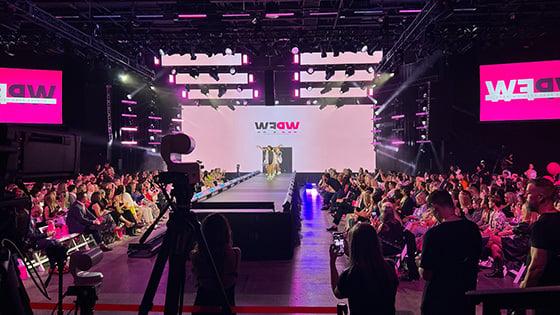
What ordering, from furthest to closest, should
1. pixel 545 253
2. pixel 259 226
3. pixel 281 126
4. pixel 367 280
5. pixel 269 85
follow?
pixel 281 126
pixel 269 85
pixel 259 226
pixel 545 253
pixel 367 280

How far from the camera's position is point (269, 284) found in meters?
5.95

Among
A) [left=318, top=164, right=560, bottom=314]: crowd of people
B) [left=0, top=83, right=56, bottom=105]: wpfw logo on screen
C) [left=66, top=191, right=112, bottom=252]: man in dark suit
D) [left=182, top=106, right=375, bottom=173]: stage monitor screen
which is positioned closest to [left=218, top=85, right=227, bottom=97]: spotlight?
[left=182, top=106, right=375, bottom=173]: stage monitor screen

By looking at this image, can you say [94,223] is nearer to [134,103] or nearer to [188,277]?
[188,277]

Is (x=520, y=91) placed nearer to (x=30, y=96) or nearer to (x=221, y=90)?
(x=221, y=90)

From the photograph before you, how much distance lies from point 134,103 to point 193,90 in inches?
219

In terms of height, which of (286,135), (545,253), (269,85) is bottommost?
(545,253)

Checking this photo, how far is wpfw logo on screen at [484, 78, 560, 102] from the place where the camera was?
11820 mm

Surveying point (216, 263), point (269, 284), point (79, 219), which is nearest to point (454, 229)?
point (216, 263)

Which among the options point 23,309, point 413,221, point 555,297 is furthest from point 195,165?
point 413,221

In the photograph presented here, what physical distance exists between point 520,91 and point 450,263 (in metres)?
11.2

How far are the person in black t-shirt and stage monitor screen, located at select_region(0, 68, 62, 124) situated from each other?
484 inches

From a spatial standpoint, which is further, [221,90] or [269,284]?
[221,90]

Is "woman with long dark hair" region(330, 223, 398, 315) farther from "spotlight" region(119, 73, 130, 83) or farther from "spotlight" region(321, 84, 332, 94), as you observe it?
"spotlight" region(321, 84, 332, 94)

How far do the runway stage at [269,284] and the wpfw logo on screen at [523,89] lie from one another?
781cm
